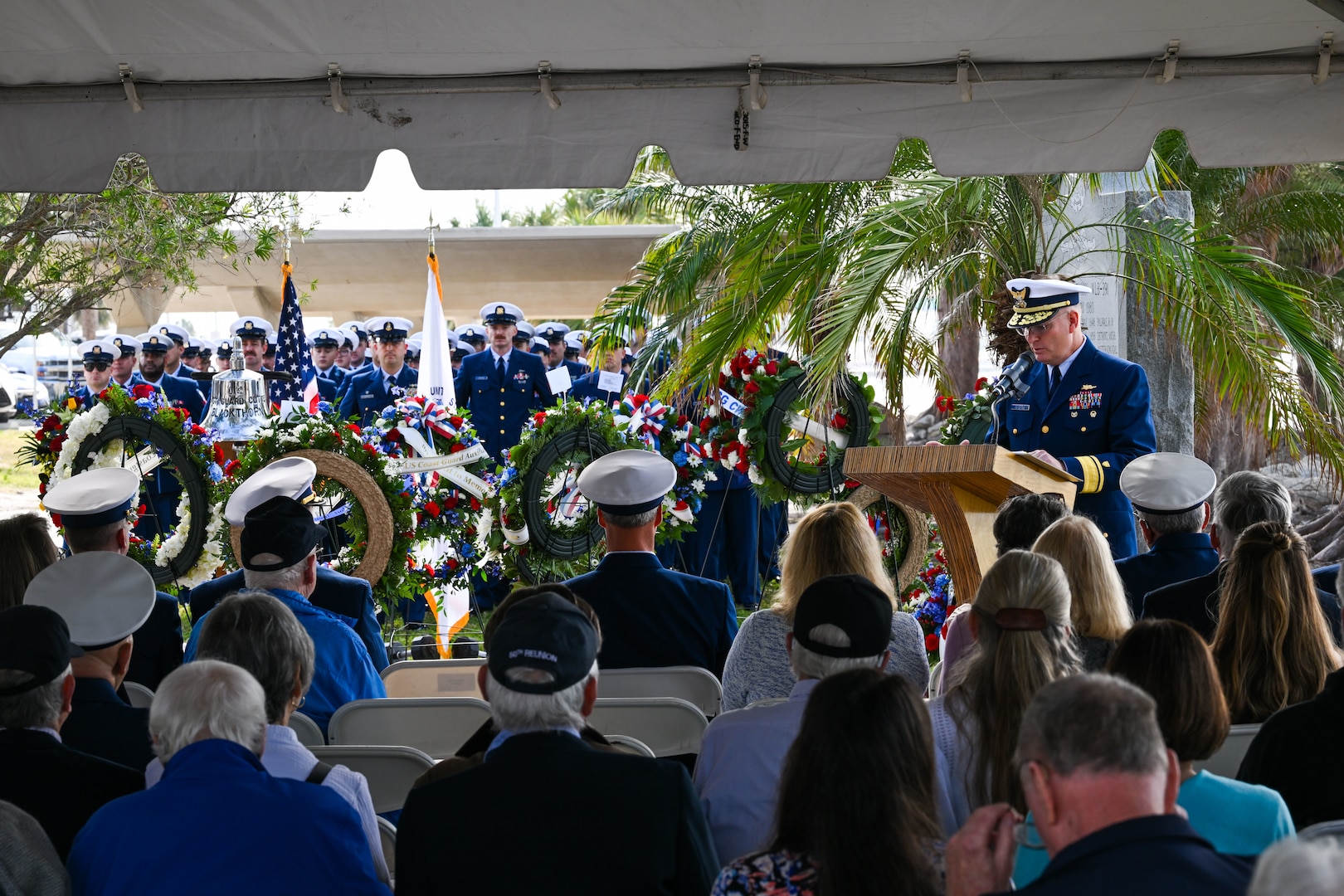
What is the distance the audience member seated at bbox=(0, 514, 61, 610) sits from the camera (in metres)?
3.87

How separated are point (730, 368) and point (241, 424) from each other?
290 cm

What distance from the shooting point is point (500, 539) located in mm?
6984

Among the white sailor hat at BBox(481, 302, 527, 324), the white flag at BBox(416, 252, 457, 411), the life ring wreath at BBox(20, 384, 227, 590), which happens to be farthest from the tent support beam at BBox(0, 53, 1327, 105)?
the white sailor hat at BBox(481, 302, 527, 324)

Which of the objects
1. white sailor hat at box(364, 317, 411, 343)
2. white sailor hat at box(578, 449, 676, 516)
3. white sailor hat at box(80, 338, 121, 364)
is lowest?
white sailor hat at box(578, 449, 676, 516)

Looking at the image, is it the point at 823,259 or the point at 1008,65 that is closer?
the point at 1008,65

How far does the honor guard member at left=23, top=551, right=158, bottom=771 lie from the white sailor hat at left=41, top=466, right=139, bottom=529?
139 cm

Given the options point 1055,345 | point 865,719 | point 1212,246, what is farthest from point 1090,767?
point 1212,246

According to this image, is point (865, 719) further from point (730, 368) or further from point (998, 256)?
point (998, 256)

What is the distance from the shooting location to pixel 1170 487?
405 cm

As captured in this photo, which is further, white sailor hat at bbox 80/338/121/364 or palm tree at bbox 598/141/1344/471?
white sailor hat at bbox 80/338/121/364

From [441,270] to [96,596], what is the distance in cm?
2170

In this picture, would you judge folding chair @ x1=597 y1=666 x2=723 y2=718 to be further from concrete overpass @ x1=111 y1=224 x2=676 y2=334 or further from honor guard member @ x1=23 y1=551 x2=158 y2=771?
concrete overpass @ x1=111 y1=224 x2=676 y2=334

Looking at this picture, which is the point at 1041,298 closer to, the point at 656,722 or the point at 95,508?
the point at 656,722

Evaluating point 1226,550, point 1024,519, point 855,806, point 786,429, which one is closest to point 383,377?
point 786,429
